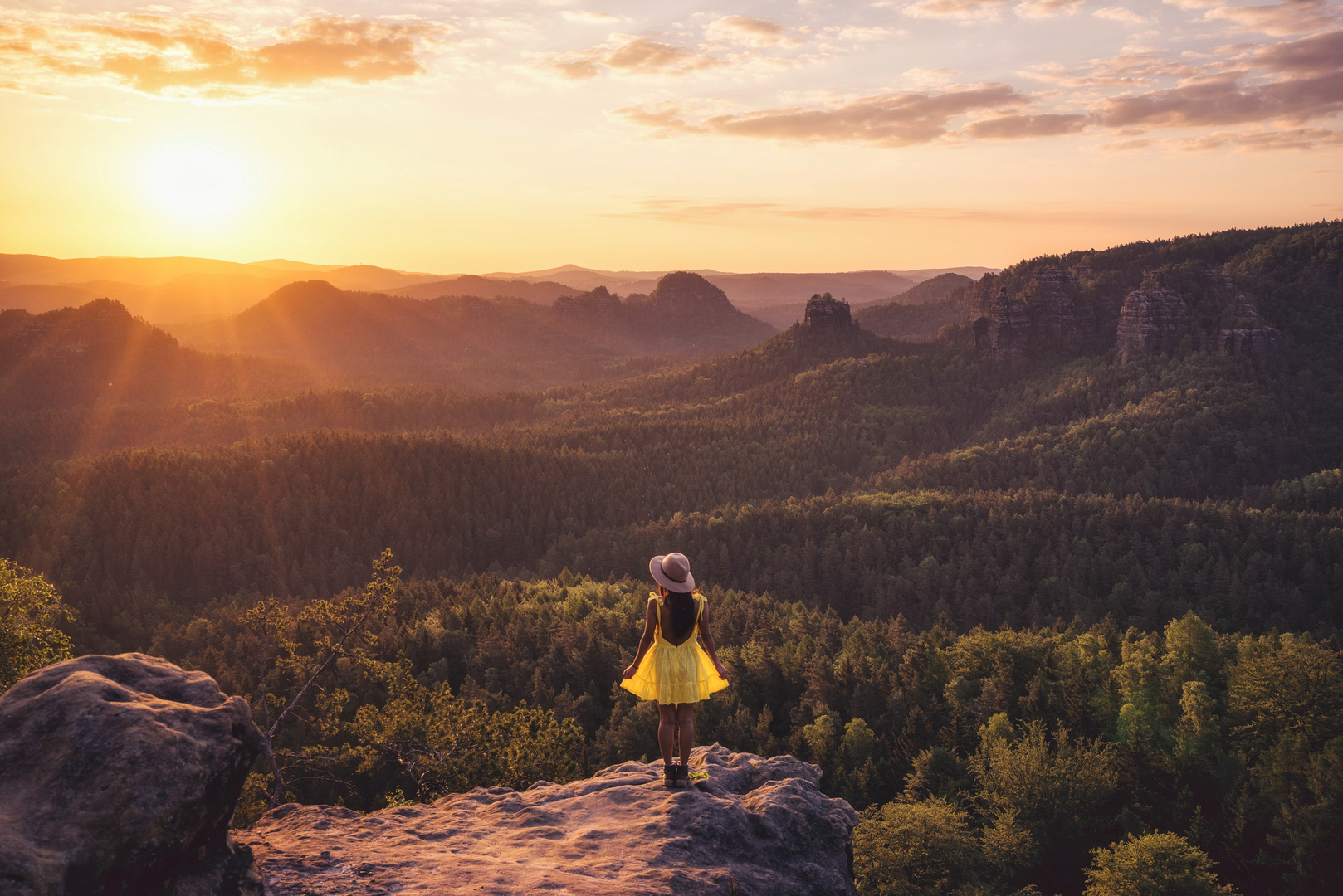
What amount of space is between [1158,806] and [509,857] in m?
55.8

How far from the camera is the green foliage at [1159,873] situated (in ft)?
137

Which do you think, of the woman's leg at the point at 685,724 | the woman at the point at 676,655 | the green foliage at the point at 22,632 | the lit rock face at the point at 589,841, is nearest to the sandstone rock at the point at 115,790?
the lit rock face at the point at 589,841

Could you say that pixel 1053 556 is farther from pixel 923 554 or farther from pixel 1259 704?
pixel 1259 704

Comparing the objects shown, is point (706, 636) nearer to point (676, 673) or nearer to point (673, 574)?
point (676, 673)

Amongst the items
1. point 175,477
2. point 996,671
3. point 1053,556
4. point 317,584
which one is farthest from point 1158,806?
point 175,477

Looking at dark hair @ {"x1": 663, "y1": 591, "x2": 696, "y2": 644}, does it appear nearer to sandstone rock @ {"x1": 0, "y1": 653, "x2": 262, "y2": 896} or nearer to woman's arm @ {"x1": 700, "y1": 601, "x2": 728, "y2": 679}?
woman's arm @ {"x1": 700, "y1": 601, "x2": 728, "y2": 679}

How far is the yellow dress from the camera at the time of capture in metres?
21.2

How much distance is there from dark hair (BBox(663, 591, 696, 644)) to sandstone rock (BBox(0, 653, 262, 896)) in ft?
35.2

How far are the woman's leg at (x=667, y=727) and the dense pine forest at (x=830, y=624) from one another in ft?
39.9

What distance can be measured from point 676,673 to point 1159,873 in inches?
1509

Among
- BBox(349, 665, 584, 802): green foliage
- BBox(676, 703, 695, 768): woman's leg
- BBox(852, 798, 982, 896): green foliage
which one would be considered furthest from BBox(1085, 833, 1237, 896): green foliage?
BBox(676, 703, 695, 768): woman's leg

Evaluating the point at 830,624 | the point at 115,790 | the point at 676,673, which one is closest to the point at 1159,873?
the point at 676,673

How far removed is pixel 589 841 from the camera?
2030 centimetres

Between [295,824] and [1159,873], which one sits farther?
[1159,873]
